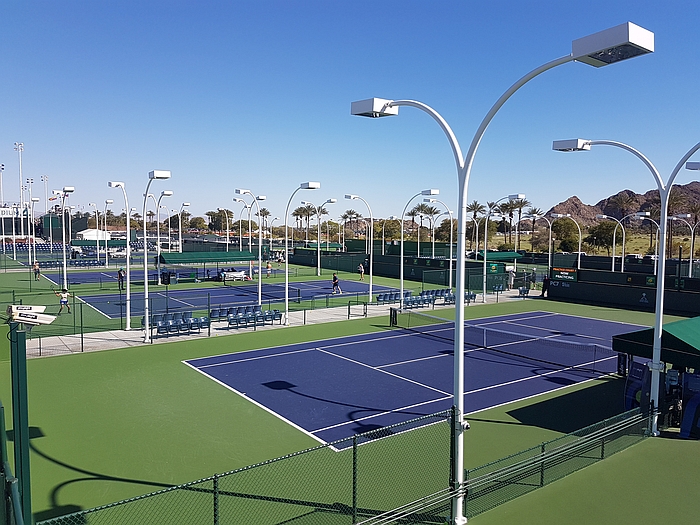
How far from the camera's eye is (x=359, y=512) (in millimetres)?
10375

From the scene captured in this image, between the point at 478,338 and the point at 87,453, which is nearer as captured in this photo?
the point at 87,453

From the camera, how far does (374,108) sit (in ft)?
33.2

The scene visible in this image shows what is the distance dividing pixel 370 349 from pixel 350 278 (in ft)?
108

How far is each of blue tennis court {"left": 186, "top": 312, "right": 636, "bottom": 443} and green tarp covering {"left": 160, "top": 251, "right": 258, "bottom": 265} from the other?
2321 centimetres

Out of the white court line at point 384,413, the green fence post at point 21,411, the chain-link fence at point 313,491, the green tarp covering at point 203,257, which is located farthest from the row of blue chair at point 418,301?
the green fence post at point 21,411

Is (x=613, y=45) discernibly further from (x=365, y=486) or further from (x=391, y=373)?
(x=391, y=373)

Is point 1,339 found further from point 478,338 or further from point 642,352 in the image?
point 642,352

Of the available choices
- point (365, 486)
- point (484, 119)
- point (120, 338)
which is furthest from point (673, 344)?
point (120, 338)

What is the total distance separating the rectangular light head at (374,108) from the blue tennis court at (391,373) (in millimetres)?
8436

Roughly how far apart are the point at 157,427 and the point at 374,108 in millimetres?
10483

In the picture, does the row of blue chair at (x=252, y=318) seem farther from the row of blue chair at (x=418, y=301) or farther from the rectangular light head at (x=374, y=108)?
the rectangular light head at (x=374, y=108)

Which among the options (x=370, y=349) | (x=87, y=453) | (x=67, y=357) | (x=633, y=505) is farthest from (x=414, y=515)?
(x=67, y=357)

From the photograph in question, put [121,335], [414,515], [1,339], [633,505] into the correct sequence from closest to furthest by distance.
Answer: [414,515] → [633,505] → [1,339] → [121,335]

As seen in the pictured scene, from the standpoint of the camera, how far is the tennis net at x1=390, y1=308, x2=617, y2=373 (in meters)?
23.5
